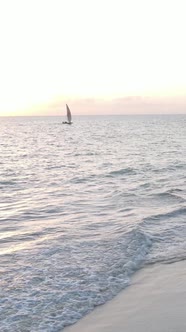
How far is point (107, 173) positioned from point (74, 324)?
2019 centimetres

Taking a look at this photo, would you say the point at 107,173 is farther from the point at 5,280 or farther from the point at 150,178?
the point at 5,280

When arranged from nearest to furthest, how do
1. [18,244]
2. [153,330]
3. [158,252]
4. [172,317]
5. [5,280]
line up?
1. [153,330]
2. [172,317]
3. [5,280]
4. [158,252]
5. [18,244]

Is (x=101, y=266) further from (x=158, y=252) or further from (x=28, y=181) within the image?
(x=28, y=181)

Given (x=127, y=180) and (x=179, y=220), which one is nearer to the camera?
(x=179, y=220)

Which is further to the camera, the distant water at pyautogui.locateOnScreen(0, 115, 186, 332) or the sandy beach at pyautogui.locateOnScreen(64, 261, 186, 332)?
the distant water at pyautogui.locateOnScreen(0, 115, 186, 332)

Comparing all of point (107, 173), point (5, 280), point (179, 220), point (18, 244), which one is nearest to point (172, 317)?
point (5, 280)

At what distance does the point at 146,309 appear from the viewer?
7.20m

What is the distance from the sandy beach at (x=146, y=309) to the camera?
659 cm

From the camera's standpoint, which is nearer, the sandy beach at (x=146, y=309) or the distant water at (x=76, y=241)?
the sandy beach at (x=146, y=309)

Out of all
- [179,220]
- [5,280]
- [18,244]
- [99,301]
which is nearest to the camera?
[99,301]

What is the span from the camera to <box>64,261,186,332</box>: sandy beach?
659 cm

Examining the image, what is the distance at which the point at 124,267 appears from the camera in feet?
31.6

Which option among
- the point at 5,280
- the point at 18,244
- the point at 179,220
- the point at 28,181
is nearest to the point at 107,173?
the point at 28,181

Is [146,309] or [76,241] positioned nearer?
[146,309]
